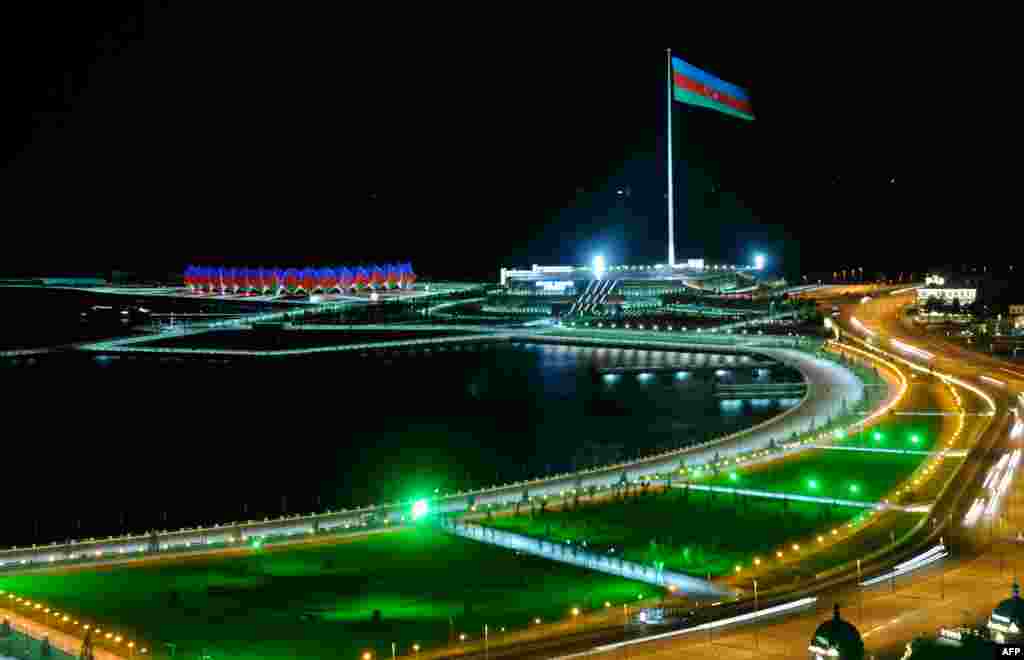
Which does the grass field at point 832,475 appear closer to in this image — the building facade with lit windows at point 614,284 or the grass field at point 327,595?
the grass field at point 327,595

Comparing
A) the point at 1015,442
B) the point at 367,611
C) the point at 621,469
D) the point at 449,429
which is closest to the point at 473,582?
the point at 367,611

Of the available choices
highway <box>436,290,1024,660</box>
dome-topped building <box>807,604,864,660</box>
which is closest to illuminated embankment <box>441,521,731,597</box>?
highway <box>436,290,1024,660</box>

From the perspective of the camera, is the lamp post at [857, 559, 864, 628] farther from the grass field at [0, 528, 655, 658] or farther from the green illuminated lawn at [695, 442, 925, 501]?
the green illuminated lawn at [695, 442, 925, 501]

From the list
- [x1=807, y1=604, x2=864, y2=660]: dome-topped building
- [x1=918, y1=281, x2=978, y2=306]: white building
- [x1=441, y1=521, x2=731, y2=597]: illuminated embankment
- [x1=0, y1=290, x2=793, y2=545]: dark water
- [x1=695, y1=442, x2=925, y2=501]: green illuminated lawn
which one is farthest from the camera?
[x1=918, y1=281, x2=978, y2=306]: white building

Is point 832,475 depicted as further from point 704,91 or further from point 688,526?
point 704,91

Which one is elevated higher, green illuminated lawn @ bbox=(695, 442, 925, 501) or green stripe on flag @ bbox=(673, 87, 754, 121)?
green stripe on flag @ bbox=(673, 87, 754, 121)

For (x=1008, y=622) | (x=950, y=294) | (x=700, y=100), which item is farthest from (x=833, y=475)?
(x=950, y=294)

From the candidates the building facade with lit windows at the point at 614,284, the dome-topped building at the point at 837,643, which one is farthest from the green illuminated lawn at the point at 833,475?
the building facade with lit windows at the point at 614,284
